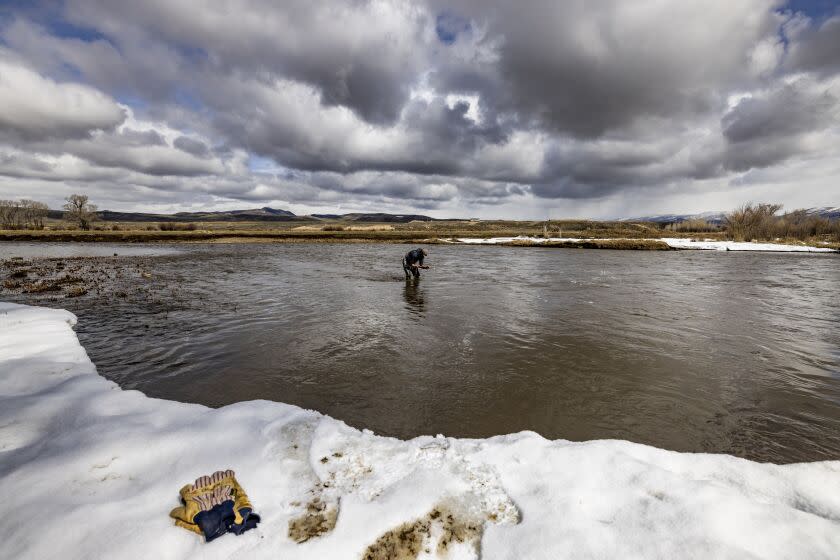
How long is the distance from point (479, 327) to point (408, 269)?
A: 10184mm

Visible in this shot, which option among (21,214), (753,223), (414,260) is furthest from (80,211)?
(753,223)

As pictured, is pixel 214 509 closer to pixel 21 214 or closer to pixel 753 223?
pixel 753 223

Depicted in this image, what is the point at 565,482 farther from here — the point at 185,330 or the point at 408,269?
the point at 408,269

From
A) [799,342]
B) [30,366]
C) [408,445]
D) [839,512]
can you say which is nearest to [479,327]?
[408,445]

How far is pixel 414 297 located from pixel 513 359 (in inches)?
351

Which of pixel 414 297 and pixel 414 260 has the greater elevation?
pixel 414 260

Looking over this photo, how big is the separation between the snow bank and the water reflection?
9765 mm

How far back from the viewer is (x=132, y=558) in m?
3.17

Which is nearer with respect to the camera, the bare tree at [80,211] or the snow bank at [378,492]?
the snow bank at [378,492]

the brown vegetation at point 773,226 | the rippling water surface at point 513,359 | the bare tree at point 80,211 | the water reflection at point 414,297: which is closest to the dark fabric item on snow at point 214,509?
the rippling water surface at point 513,359

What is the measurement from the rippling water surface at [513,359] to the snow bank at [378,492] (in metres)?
1.40

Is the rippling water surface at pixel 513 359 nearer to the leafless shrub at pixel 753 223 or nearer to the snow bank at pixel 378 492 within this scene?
the snow bank at pixel 378 492

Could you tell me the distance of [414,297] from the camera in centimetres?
1808

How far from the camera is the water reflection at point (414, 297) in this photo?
1552 centimetres
